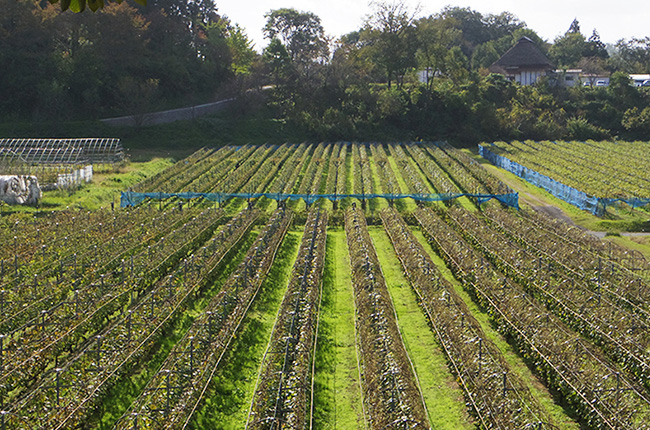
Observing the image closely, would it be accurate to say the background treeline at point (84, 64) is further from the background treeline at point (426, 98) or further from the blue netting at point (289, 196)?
the blue netting at point (289, 196)

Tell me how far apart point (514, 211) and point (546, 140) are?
30145 millimetres

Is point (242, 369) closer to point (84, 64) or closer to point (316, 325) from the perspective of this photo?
point (316, 325)

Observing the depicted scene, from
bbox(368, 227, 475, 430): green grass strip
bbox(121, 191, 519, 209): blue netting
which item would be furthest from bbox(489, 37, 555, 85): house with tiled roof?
bbox(368, 227, 475, 430): green grass strip

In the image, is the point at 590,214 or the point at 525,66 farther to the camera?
the point at 525,66

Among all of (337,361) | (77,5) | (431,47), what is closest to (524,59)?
(431,47)

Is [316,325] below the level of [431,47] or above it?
below

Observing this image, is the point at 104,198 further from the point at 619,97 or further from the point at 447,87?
the point at 619,97

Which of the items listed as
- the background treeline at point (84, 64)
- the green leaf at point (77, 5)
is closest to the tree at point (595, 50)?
the background treeline at point (84, 64)

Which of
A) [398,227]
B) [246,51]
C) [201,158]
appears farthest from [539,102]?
[398,227]

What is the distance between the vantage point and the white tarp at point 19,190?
85.9 ft

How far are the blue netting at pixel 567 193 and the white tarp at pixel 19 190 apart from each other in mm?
24461

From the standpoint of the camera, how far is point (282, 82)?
2356 inches

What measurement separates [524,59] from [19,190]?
58545 millimetres

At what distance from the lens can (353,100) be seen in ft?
188
